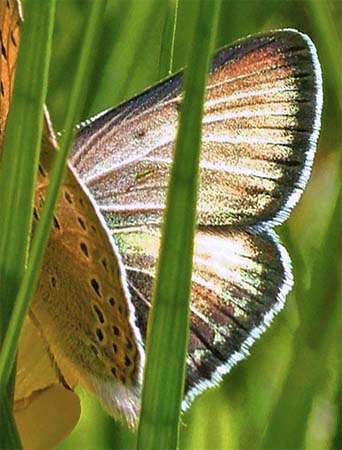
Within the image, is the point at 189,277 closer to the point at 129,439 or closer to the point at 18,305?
the point at 18,305

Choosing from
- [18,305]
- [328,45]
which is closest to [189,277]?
[18,305]

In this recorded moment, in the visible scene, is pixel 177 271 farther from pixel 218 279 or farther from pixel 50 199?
pixel 218 279

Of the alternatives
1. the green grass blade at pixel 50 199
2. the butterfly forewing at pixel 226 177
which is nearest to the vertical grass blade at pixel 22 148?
the green grass blade at pixel 50 199

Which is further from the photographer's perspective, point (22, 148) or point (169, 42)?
point (169, 42)

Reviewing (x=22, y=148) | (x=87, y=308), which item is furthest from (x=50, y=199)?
(x=87, y=308)

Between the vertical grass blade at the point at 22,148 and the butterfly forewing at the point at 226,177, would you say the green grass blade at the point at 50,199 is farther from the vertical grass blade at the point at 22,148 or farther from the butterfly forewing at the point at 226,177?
the butterfly forewing at the point at 226,177

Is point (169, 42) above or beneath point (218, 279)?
above

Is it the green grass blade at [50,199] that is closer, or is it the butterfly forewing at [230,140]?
the green grass blade at [50,199]
